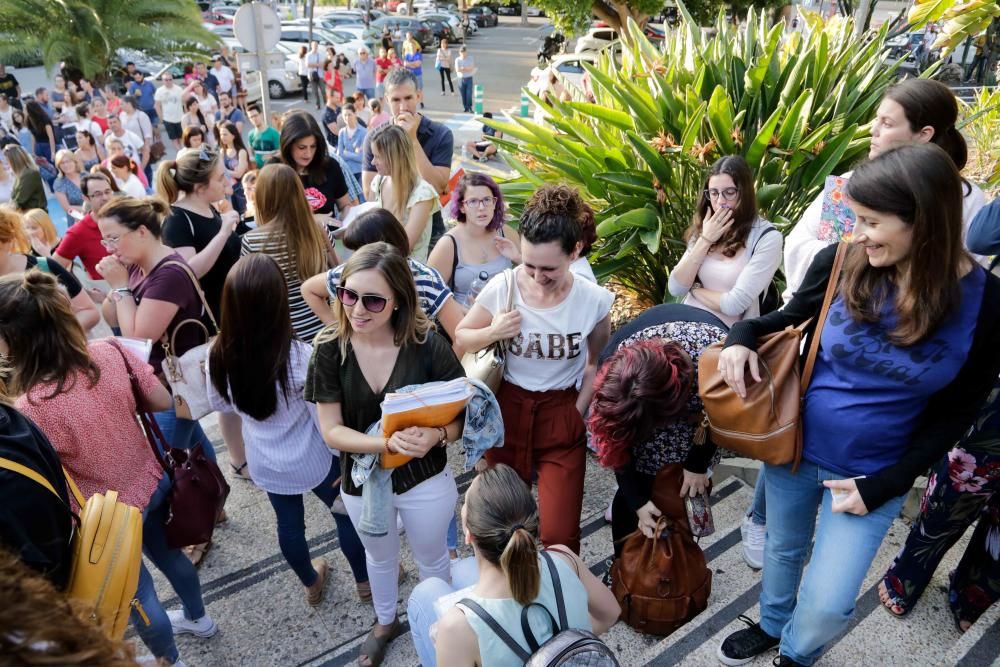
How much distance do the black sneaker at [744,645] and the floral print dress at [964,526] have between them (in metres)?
0.65

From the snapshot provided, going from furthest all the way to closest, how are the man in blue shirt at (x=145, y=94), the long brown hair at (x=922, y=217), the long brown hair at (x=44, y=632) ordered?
the man in blue shirt at (x=145, y=94), the long brown hair at (x=922, y=217), the long brown hair at (x=44, y=632)

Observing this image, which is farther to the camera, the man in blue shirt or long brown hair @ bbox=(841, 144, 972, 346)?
the man in blue shirt

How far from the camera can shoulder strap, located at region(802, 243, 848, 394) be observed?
2188mm

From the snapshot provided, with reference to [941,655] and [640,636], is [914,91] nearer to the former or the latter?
[941,655]

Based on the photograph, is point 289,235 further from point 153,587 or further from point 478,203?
point 153,587

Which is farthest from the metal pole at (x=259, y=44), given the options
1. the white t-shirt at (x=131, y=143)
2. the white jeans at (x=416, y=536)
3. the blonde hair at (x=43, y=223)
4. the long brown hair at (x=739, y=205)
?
the white jeans at (x=416, y=536)

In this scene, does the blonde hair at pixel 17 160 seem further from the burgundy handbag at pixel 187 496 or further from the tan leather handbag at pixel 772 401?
the tan leather handbag at pixel 772 401

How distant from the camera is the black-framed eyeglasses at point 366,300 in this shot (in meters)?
2.47

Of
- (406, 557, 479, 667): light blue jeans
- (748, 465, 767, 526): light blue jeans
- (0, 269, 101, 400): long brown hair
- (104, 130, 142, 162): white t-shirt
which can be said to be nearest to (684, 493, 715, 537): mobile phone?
(748, 465, 767, 526): light blue jeans

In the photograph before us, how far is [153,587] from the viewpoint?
269cm

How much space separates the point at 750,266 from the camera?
3.22 metres

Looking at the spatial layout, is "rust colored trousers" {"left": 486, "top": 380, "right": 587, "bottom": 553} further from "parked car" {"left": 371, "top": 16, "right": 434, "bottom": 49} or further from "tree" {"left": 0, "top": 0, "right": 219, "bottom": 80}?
"parked car" {"left": 371, "top": 16, "right": 434, "bottom": 49}

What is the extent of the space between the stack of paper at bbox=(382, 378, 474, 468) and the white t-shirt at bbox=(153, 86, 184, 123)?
1253 cm

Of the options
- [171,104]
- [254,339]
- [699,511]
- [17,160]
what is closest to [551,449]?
[699,511]
